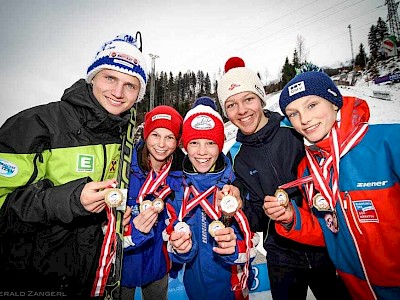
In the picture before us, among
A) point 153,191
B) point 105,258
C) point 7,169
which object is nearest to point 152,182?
point 153,191

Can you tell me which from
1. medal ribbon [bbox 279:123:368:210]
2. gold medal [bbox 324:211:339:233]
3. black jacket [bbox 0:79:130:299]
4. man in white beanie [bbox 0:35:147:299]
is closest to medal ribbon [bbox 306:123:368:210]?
medal ribbon [bbox 279:123:368:210]

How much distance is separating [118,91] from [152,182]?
1133 millimetres

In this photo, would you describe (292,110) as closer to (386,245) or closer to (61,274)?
(386,245)

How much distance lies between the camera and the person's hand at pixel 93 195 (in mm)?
1772

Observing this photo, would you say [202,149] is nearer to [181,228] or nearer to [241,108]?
[241,108]

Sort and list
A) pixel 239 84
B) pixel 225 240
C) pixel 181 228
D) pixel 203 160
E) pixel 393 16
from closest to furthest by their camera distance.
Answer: pixel 225 240, pixel 181 228, pixel 203 160, pixel 239 84, pixel 393 16

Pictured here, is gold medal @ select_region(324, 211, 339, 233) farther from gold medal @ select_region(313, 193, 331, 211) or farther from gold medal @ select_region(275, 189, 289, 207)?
A: gold medal @ select_region(275, 189, 289, 207)

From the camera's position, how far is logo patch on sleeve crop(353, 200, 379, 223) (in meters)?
1.92

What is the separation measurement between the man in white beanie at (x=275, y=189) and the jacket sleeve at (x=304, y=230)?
12.1 inches

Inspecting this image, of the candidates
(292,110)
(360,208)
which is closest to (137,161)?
(292,110)

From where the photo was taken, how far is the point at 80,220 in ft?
7.09

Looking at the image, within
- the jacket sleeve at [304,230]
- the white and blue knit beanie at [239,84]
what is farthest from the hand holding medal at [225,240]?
the white and blue knit beanie at [239,84]

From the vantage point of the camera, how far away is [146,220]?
93.0 inches

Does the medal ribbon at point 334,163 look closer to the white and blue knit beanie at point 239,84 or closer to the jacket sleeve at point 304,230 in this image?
the jacket sleeve at point 304,230
